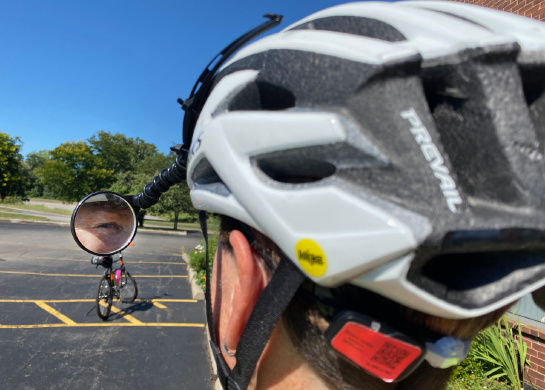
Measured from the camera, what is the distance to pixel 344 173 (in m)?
0.79

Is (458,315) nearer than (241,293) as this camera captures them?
Yes

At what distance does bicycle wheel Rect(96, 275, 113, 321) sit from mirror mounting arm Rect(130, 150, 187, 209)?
4752 mm

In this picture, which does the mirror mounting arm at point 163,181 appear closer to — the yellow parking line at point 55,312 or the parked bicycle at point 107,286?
the parked bicycle at point 107,286

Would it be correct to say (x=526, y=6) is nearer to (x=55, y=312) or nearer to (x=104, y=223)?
(x=104, y=223)

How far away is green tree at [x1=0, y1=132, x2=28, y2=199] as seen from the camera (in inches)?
1366

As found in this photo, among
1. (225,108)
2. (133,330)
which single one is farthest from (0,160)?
(225,108)

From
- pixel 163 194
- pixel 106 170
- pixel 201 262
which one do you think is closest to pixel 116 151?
pixel 106 170

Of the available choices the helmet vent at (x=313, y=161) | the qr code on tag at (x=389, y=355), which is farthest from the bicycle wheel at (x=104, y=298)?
the qr code on tag at (x=389, y=355)

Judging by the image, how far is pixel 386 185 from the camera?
0.74 meters

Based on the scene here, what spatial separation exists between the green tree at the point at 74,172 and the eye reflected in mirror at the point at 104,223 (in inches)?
1553

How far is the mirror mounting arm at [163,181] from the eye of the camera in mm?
2073

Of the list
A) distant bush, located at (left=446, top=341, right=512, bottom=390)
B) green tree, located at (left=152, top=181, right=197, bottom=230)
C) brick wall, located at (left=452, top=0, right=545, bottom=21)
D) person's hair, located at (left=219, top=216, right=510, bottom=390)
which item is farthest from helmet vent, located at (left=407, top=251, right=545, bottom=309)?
green tree, located at (left=152, top=181, right=197, bottom=230)

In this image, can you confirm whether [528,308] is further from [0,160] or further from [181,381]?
[0,160]

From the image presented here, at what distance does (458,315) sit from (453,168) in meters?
0.34
